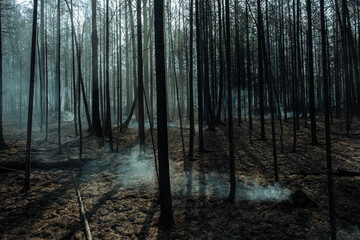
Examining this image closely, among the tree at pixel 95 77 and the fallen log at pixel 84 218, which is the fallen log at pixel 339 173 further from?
the tree at pixel 95 77

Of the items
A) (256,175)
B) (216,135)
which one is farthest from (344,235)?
(216,135)

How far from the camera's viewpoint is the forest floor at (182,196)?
425 cm

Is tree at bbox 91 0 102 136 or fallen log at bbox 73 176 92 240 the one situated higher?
tree at bbox 91 0 102 136

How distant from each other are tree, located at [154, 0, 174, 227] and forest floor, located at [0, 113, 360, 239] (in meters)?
0.41

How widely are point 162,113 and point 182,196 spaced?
2.69 meters

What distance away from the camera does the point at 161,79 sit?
4.32 metres

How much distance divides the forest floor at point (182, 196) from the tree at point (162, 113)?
0.41 m

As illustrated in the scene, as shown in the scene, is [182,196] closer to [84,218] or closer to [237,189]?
[237,189]

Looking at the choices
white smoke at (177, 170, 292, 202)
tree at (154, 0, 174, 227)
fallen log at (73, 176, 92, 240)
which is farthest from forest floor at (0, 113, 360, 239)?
tree at (154, 0, 174, 227)

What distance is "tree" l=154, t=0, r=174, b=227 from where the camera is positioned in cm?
431

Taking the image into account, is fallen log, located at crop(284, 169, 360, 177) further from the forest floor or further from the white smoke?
the white smoke

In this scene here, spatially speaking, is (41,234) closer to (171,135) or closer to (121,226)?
(121,226)

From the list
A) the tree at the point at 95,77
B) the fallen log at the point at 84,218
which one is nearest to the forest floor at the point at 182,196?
the fallen log at the point at 84,218

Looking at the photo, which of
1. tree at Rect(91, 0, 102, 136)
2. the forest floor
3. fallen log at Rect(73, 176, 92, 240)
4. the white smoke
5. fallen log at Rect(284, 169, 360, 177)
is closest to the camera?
fallen log at Rect(73, 176, 92, 240)
